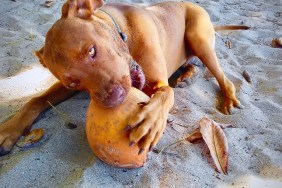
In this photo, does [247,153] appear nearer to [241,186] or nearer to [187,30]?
[241,186]

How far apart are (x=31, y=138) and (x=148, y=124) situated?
2.71 ft

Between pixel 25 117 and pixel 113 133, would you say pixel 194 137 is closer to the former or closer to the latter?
pixel 113 133

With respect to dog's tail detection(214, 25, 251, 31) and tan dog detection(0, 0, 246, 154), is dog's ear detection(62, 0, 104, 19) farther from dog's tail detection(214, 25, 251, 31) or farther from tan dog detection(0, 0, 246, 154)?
dog's tail detection(214, 25, 251, 31)

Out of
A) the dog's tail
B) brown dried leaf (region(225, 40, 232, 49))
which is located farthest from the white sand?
the dog's tail

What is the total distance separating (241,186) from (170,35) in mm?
1465

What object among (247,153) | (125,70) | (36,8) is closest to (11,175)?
(125,70)

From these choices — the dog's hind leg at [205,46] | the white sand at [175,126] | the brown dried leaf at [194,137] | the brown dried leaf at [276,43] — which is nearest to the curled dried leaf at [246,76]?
the white sand at [175,126]

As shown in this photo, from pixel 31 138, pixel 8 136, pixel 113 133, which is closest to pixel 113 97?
pixel 113 133

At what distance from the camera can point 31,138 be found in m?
2.30

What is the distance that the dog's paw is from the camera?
223 centimetres

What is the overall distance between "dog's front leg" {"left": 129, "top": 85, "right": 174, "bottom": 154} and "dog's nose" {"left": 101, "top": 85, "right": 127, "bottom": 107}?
0.40 ft

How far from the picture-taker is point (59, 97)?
2.71 meters

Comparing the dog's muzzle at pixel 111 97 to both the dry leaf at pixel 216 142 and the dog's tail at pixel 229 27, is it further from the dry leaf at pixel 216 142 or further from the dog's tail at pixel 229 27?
the dog's tail at pixel 229 27

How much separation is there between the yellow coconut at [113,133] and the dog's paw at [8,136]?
23.7 inches
